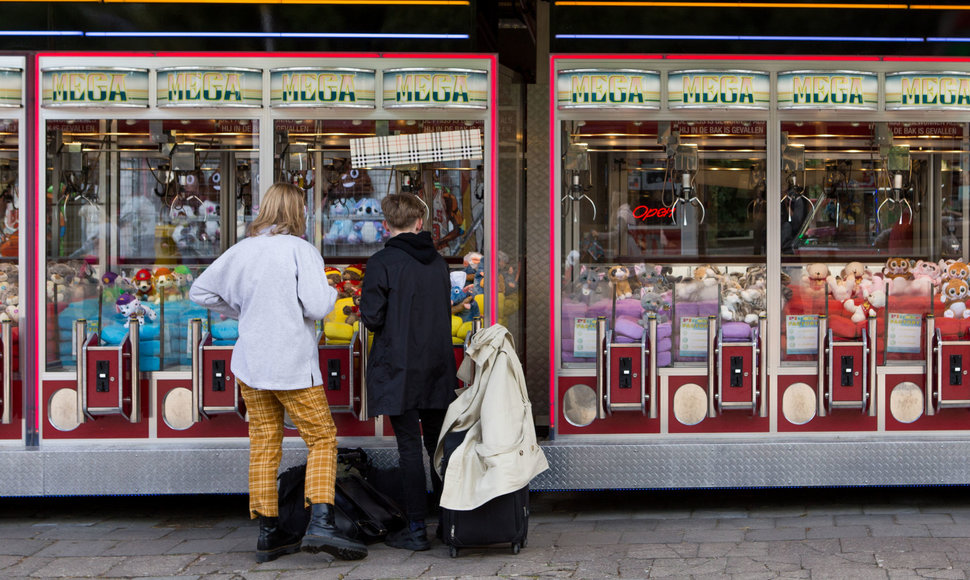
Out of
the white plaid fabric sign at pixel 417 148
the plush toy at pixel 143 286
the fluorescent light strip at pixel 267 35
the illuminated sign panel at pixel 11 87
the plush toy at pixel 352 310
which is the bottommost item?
the plush toy at pixel 352 310

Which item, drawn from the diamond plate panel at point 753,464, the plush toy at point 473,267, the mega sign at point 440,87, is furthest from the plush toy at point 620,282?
the mega sign at point 440,87

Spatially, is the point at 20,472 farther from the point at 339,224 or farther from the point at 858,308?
the point at 858,308

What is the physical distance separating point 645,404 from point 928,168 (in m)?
2.18

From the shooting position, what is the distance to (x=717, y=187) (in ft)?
20.0

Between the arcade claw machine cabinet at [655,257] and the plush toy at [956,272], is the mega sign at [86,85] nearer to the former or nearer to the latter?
the arcade claw machine cabinet at [655,257]

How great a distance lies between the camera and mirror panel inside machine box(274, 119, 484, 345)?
573cm

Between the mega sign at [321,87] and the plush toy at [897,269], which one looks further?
the plush toy at [897,269]

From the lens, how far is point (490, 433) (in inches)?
188

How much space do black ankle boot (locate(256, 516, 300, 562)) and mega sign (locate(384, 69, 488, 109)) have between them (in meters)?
2.21

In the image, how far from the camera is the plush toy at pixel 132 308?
5.80 meters

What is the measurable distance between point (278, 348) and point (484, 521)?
3.96 ft

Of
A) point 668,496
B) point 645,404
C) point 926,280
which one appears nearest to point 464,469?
point 645,404

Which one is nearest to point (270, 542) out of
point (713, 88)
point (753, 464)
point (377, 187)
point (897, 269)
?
point (377, 187)

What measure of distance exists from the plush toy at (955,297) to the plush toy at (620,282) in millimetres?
1760
